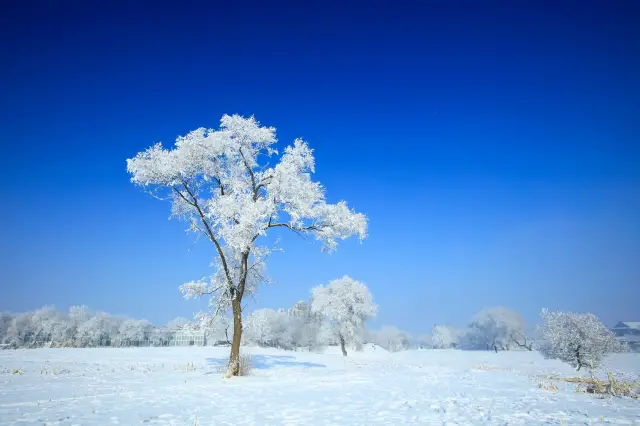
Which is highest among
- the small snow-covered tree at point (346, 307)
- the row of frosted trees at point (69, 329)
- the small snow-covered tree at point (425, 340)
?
the small snow-covered tree at point (346, 307)

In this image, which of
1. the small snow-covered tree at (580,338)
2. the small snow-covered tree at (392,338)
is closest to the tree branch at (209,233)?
the small snow-covered tree at (580,338)

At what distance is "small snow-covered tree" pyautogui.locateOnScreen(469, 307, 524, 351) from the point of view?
99.9 metres

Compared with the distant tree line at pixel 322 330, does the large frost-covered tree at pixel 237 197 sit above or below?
above

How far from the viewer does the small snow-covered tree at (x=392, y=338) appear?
452ft

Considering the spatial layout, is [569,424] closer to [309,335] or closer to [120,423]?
[120,423]

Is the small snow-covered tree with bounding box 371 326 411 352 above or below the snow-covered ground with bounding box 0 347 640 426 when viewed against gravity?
below

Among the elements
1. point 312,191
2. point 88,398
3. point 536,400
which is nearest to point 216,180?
point 312,191

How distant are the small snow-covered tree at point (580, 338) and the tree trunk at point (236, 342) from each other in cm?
3103

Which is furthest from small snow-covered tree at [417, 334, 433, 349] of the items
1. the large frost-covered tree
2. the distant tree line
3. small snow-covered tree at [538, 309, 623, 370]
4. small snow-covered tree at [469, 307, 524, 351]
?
the large frost-covered tree

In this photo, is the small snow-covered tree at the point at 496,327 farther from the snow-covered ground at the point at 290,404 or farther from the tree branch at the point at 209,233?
the tree branch at the point at 209,233

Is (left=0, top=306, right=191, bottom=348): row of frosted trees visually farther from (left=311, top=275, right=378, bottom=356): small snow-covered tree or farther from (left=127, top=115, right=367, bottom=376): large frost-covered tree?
(left=127, top=115, right=367, bottom=376): large frost-covered tree

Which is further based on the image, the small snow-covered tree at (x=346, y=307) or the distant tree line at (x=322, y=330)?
the small snow-covered tree at (x=346, y=307)

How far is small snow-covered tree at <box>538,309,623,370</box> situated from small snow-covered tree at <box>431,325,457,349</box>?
118m

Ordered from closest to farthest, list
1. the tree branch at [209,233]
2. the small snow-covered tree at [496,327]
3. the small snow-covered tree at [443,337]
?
the tree branch at [209,233] → the small snow-covered tree at [496,327] → the small snow-covered tree at [443,337]
